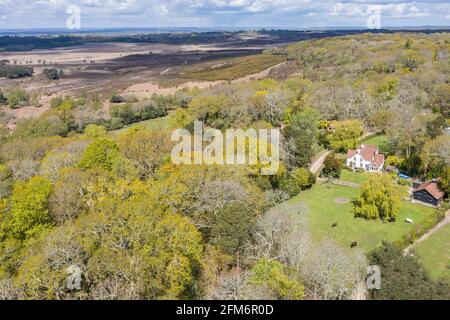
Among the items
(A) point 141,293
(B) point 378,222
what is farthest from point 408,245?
(A) point 141,293

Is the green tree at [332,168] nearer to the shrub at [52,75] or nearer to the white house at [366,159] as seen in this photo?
the white house at [366,159]

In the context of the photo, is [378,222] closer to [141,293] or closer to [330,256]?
[330,256]

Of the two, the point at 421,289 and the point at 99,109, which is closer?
the point at 421,289

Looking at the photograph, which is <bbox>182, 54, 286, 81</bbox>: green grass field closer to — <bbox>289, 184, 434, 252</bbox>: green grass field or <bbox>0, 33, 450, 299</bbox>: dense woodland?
<bbox>0, 33, 450, 299</bbox>: dense woodland

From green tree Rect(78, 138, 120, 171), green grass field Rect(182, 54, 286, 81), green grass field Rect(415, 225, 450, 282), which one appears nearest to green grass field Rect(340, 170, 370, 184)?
green grass field Rect(415, 225, 450, 282)

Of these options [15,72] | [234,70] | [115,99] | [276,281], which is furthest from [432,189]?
[15,72]

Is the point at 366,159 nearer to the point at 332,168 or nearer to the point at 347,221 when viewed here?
the point at 332,168
